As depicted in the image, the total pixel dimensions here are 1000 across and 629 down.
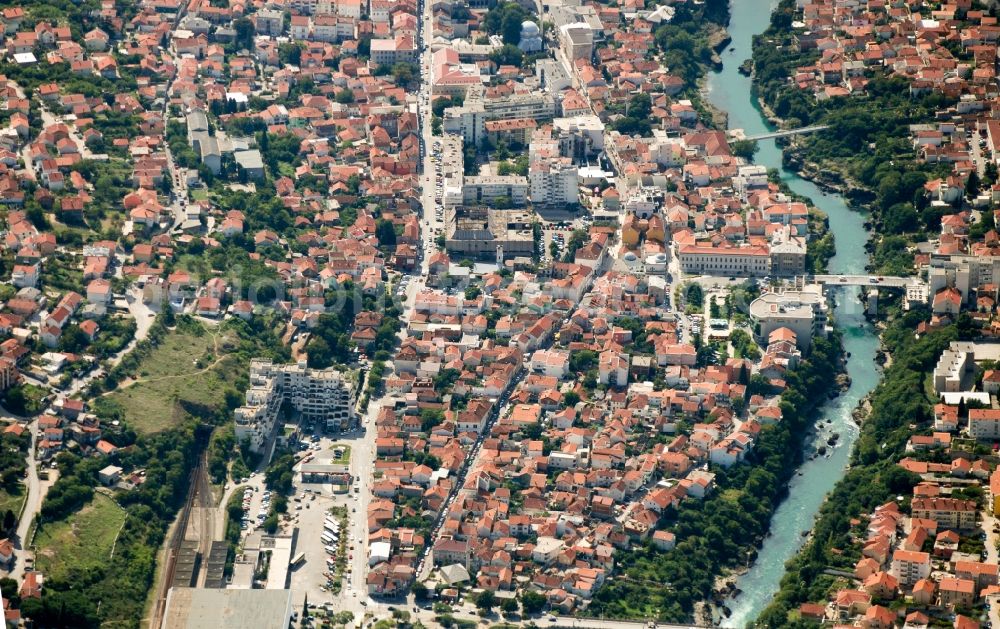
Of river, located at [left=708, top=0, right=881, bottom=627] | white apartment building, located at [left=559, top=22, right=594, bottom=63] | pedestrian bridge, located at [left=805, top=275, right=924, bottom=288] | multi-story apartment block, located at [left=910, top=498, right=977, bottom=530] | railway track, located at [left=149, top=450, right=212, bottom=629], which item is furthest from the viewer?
white apartment building, located at [left=559, top=22, right=594, bottom=63]

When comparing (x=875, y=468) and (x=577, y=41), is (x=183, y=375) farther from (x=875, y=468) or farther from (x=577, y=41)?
(x=577, y=41)

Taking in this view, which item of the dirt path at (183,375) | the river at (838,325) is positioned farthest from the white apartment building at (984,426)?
the dirt path at (183,375)

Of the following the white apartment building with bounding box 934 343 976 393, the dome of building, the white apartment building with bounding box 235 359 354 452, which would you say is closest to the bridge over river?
the dome of building

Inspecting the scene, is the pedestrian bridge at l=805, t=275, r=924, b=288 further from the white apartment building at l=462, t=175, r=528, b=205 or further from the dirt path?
the dirt path

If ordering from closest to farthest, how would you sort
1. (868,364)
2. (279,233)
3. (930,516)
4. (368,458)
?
(930,516) → (368,458) → (868,364) → (279,233)

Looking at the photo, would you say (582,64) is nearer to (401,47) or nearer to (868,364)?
(401,47)

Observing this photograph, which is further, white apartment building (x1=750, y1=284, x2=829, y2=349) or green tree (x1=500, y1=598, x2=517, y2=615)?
white apartment building (x1=750, y1=284, x2=829, y2=349)

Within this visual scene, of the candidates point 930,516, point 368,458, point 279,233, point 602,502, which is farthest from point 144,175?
point 930,516
